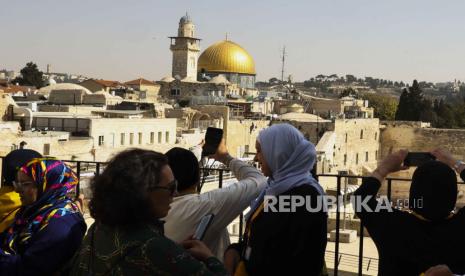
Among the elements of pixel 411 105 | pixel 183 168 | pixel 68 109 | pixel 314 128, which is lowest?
pixel 314 128

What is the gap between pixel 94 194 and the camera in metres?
1.82

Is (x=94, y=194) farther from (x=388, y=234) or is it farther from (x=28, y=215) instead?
(x=388, y=234)

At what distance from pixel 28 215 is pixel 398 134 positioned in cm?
3334

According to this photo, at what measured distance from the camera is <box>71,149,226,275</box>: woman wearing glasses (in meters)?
1.72

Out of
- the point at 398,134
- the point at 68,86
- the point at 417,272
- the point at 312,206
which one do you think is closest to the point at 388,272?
the point at 417,272

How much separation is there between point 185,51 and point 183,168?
51.0m

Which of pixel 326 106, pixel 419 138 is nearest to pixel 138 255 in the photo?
pixel 419 138

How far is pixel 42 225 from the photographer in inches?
89.3

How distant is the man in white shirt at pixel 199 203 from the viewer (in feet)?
7.18

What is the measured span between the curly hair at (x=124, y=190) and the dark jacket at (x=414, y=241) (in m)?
0.92

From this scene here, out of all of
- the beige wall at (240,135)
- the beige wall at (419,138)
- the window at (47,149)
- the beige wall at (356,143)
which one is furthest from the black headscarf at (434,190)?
the beige wall at (419,138)

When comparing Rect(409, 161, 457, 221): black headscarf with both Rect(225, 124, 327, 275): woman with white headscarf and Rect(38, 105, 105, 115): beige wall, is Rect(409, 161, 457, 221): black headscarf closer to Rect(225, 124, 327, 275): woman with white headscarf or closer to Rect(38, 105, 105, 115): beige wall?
Rect(225, 124, 327, 275): woman with white headscarf

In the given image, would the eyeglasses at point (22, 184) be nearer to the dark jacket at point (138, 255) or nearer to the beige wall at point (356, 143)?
the dark jacket at point (138, 255)

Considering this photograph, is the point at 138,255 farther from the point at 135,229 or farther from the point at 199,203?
the point at 199,203
